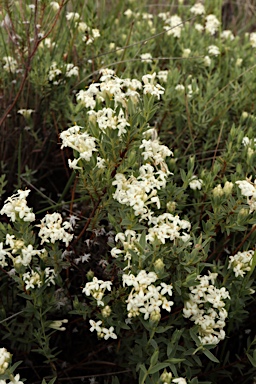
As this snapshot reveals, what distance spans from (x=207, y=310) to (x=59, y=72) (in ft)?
5.09

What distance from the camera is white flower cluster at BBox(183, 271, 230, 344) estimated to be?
1760 mm

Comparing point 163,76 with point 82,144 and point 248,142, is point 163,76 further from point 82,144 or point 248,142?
point 82,144

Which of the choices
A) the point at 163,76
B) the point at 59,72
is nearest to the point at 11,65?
the point at 59,72

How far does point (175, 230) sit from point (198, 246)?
0.09m

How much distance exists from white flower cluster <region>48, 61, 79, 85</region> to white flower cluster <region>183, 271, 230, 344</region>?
1.46 m

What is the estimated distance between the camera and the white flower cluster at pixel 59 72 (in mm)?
2766

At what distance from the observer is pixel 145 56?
309cm

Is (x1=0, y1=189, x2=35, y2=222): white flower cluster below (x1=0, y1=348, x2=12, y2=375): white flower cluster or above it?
above

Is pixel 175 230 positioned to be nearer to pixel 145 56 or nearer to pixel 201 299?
pixel 201 299

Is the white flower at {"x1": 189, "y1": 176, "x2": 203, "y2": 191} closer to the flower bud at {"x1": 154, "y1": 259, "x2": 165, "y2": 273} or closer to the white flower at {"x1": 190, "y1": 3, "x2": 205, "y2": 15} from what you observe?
the flower bud at {"x1": 154, "y1": 259, "x2": 165, "y2": 273}

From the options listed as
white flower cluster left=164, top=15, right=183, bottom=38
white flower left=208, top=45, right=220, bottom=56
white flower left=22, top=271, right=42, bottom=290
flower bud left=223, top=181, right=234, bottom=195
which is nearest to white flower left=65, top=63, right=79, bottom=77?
white flower cluster left=164, top=15, right=183, bottom=38

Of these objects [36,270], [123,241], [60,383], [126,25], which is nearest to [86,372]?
[60,383]

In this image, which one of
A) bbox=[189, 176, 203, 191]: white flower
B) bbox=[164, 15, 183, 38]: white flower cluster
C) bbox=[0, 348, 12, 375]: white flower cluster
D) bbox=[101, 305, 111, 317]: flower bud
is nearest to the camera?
bbox=[0, 348, 12, 375]: white flower cluster

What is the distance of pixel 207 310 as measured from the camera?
5.90ft
